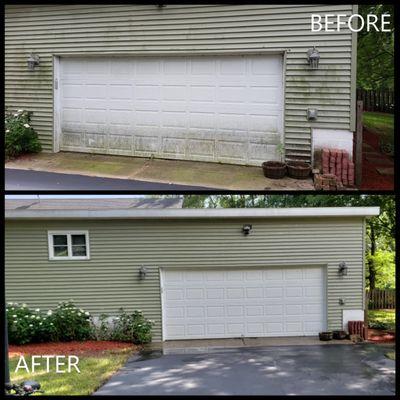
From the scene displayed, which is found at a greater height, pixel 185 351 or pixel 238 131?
pixel 238 131

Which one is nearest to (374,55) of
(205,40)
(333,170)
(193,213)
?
(333,170)

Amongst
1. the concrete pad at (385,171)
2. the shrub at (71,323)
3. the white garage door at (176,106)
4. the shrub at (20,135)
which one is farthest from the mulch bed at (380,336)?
the shrub at (20,135)

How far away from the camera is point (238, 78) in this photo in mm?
6277

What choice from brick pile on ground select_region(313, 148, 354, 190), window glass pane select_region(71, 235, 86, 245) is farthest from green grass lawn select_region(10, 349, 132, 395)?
brick pile on ground select_region(313, 148, 354, 190)

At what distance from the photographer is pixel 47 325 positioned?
6.30m

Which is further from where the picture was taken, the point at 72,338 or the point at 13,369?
the point at 72,338

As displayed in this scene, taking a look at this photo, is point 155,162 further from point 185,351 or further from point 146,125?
point 185,351

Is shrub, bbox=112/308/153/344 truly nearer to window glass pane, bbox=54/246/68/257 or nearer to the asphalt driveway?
window glass pane, bbox=54/246/68/257

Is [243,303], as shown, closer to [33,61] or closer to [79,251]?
[79,251]

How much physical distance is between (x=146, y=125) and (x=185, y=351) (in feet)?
10.6

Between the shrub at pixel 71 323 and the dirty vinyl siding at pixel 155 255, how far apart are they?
0.59ft

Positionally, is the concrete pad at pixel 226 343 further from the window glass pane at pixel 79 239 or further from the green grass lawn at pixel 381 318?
the window glass pane at pixel 79 239

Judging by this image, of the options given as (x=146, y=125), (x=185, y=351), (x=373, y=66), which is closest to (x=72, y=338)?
(x=185, y=351)

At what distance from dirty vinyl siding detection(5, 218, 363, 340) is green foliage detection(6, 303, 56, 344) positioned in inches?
14.1
